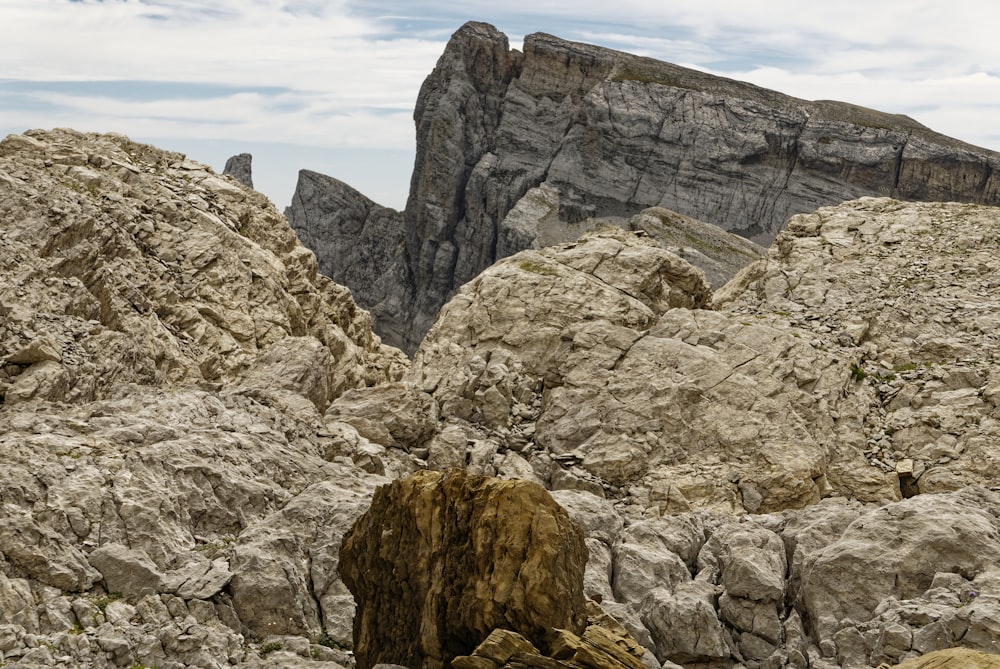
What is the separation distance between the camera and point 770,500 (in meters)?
35.2

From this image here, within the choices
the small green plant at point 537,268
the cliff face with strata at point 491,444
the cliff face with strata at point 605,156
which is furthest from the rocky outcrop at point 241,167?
the small green plant at point 537,268

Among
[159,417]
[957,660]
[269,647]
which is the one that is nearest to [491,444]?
[159,417]

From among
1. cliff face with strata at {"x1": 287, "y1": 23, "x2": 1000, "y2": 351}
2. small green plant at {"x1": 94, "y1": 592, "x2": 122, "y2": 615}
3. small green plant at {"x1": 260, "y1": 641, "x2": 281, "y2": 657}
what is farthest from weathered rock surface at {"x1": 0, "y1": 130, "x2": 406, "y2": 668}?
cliff face with strata at {"x1": 287, "y1": 23, "x2": 1000, "y2": 351}

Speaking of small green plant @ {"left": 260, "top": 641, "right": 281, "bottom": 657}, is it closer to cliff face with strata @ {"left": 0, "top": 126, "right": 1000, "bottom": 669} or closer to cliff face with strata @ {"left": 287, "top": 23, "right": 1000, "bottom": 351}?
cliff face with strata @ {"left": 0, "top": 126, "right": 1000, "bottom": 669}

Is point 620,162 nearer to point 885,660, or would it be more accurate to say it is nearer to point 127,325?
point 127,325

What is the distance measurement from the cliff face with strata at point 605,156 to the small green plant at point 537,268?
93681 mm

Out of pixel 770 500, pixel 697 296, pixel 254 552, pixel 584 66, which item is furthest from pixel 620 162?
pixel 254 552

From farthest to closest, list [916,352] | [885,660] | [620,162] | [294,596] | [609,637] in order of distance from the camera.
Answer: [620,162] < [916,352] < [294,596] < [885,660] < [609,637]

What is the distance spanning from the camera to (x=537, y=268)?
4522 cm

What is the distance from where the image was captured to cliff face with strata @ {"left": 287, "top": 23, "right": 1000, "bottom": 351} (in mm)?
135500

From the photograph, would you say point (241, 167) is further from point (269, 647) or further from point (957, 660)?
point (957, 660)

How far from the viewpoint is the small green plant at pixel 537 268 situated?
44594 mm

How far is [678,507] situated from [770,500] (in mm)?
3472

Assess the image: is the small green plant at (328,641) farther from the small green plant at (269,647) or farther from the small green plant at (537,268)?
the small green plant at (537,268)
